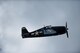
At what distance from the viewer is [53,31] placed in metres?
138

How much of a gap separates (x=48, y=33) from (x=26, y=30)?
1601cm

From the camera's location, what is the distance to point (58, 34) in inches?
5384

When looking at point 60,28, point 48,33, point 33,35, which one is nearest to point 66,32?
point 60,28

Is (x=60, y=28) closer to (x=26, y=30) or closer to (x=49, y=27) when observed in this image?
(x=49, y=27)

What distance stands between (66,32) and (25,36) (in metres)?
31.9

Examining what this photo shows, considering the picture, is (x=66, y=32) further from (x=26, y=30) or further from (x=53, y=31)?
(x=26, y=30)

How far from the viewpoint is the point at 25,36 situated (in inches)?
5167

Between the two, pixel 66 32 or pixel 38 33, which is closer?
pixel 38 33

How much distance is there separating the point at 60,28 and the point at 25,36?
Result: 1110 inches

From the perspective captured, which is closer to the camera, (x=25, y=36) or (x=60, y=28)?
(x=25, y=36)

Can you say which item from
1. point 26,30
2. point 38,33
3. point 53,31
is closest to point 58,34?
point 53,31

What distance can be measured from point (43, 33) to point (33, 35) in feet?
24.1

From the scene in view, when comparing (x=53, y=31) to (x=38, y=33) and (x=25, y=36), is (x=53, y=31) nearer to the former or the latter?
(x=38, y=33)

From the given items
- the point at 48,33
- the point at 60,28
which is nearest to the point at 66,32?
the point at 60,28
